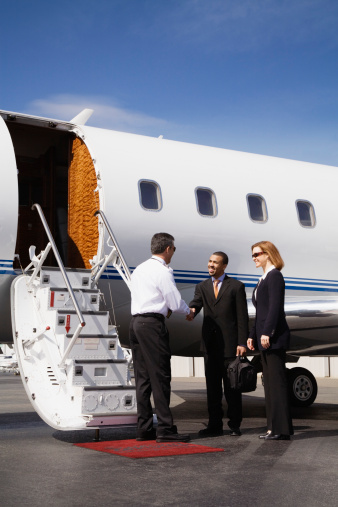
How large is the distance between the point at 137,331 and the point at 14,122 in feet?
12.8

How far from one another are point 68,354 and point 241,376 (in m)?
1.91

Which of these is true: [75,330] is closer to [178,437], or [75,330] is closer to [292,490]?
[178,437]

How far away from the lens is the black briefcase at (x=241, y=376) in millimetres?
7469

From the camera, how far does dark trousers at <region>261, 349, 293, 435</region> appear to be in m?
7.54

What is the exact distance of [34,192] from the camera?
11391 mm

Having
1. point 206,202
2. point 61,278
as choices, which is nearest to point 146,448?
point 61,278

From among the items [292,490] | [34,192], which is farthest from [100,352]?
[34,192]

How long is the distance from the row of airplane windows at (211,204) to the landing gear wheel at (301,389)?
160 inches

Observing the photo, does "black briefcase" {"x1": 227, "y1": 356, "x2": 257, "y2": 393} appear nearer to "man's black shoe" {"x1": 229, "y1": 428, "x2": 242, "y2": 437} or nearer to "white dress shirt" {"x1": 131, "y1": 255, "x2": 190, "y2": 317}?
"man's black shoe" {"x1": 229, "y1": 428, "x2": 242, "y2": 437}

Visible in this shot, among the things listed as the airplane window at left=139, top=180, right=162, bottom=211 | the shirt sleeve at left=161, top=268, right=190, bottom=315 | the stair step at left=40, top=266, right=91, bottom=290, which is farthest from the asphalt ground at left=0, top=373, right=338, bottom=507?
the airplane window at left=139, top=180, right=162, bottom=211

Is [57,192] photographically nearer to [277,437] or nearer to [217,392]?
[217,392]

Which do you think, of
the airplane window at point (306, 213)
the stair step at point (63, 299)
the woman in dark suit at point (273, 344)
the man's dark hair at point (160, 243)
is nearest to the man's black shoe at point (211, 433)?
the woman in dark suit at point (273, 344)

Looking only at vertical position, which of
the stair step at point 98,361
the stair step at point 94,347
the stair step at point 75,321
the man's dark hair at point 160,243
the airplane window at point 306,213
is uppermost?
the airplane window at point 306,213

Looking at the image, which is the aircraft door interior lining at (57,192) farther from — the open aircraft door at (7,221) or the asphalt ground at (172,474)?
the asphalt ground at (172,474)
